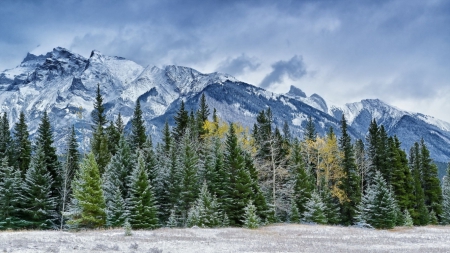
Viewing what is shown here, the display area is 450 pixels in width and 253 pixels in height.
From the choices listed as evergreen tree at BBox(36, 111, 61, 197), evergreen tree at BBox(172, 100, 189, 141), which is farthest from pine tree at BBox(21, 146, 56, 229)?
evergreen tree at BBox(172, 100, 189, 141)

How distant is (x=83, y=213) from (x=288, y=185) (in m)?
27.8

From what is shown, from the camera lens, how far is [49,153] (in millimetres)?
53719

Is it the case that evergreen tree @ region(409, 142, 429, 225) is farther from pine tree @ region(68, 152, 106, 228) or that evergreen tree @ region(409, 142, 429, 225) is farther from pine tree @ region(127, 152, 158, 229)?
pine tree @ region(68, 152, 106, 228)

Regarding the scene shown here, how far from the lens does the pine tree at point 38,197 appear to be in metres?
48.0

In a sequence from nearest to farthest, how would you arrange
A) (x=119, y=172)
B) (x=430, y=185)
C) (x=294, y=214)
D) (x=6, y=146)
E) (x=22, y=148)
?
(x=119, y=172), (x=294, y=214), (x=6, y=146), (x=22, y=148), (x=430, y=185)

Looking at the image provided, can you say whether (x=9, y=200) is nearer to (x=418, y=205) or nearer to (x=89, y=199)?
(x=89, y=199)

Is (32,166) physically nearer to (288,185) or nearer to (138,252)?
(288,185)

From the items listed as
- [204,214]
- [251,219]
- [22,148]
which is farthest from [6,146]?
[251,219]

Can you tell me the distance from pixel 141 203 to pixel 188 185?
9734mm

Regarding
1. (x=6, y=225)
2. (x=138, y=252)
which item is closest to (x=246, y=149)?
(x=6, y=225)

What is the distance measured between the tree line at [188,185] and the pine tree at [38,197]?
12cm

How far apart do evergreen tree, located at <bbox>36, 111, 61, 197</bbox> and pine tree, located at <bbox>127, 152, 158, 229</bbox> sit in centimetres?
1800

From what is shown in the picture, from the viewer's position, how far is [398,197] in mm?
61094

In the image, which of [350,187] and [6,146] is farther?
[350,187]
